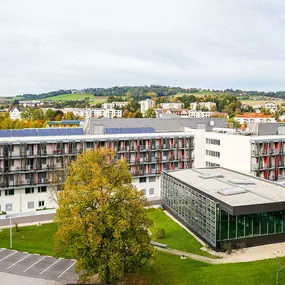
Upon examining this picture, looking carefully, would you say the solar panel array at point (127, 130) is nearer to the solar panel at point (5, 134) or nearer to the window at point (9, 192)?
the solar panel at point (5, 134)

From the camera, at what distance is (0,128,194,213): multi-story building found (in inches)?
2143

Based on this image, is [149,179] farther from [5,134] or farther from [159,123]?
[5,134]

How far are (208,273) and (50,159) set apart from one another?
33.4 metres

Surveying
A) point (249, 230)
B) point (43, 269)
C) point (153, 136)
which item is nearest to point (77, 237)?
point (43, 269)

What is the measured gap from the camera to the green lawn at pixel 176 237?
3897 centimetres

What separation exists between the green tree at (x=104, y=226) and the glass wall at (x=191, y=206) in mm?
12612

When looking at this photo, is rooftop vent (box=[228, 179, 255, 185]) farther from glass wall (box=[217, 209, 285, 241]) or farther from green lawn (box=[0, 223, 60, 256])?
green lawn (box=[0, 223, 60, 256])

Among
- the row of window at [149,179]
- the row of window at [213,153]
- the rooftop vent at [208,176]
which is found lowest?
the row of window at [149,179]

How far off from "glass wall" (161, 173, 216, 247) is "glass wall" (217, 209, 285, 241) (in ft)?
3.21

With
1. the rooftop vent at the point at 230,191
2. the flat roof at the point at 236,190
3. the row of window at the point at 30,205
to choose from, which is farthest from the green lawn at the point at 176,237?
the row of window at the point at 30,205


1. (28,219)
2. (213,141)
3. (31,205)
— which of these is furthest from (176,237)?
(213,141)

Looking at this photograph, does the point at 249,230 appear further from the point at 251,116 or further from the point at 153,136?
the point at 251,116

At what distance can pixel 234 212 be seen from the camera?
36.2m

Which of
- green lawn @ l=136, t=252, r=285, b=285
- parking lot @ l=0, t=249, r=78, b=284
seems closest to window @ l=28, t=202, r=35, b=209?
parking lot @ l=0, t=249, r=78, b=284
